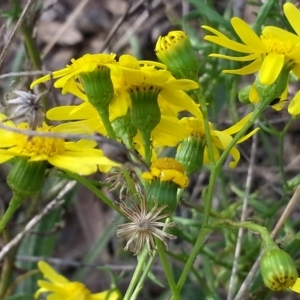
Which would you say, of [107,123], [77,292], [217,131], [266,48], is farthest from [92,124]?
[77,292]

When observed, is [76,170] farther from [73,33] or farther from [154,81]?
[73,33]

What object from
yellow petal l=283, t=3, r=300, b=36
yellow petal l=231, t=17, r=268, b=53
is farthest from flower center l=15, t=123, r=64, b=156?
yellow petal l=283, t=3, r=300, b=36

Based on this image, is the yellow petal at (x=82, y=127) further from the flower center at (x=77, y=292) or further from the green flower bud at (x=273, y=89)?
the flower center at (x=77, y=292)

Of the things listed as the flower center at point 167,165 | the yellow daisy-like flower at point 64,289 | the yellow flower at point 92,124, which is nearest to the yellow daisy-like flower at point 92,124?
the yellow flower at point 92,124

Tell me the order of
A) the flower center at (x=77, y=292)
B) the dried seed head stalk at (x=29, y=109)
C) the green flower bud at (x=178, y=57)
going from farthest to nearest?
the flower center at (x=77, y=292) < the green flower bud at (x=178, y=57) < the dried seed head stalk at (x=29, y=109)

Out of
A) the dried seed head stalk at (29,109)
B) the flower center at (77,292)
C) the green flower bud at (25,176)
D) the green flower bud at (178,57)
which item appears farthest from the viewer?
the flower center at (77,292)

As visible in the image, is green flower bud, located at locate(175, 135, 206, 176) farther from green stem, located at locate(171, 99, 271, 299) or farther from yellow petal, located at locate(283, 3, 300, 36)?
yellow petal, located at locate(283, 3, 300, 36)

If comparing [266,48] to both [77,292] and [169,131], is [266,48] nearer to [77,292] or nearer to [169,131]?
[169,131]
